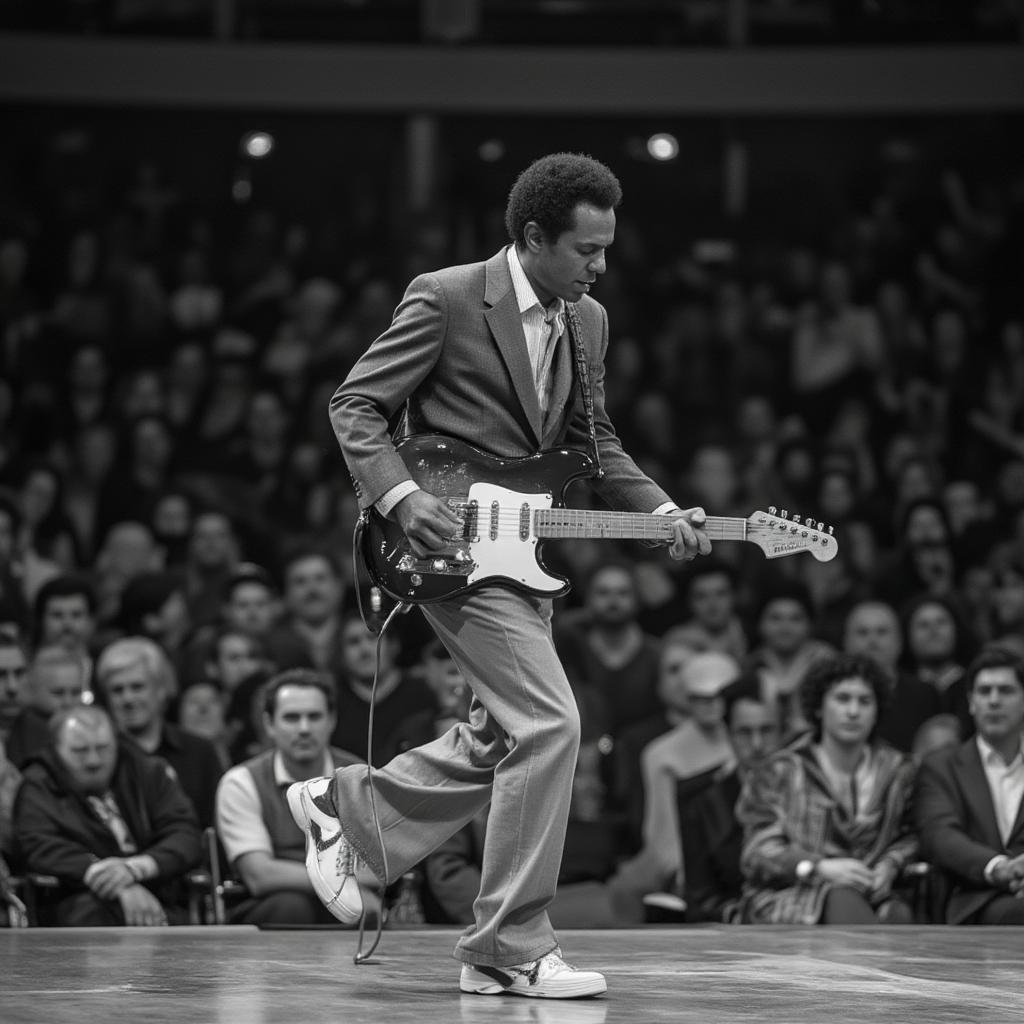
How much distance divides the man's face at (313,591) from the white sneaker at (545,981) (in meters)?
4.16

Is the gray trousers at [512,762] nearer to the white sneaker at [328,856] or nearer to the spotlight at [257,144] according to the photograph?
the white sneaker at [328,856]

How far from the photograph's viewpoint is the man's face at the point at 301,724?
6.23 m

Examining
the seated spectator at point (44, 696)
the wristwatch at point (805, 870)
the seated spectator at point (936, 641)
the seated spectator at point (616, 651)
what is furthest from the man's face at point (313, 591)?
the wristwatch at point (805, 870)

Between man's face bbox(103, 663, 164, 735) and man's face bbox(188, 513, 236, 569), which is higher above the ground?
man's face bbox(188, 513, 236, 569)

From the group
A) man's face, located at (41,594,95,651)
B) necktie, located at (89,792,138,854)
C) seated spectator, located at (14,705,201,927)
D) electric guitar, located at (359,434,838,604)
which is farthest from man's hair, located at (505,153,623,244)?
man's face, located at (41,594,95,651)

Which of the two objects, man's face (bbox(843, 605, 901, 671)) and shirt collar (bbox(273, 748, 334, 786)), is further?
man's face (bbox(843, 605, 901, 671))

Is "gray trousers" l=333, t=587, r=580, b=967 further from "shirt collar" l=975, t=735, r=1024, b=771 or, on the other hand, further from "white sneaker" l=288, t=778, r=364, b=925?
"shirt collar" l=975, t=735, r=1024, b=771

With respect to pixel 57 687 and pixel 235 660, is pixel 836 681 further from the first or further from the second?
pixel 57 687

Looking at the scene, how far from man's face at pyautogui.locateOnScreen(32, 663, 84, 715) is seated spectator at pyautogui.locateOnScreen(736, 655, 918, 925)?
7.67 feet

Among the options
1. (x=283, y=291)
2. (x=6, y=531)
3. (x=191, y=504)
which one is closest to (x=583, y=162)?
(x=6, y=531)

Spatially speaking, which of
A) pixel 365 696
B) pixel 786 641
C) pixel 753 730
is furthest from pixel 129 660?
pixel 786 641

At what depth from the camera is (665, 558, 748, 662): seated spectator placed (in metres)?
8.44

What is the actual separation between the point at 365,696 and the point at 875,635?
Result: 201cm

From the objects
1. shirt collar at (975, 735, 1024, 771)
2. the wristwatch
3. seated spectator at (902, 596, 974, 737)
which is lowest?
the wristwatch
